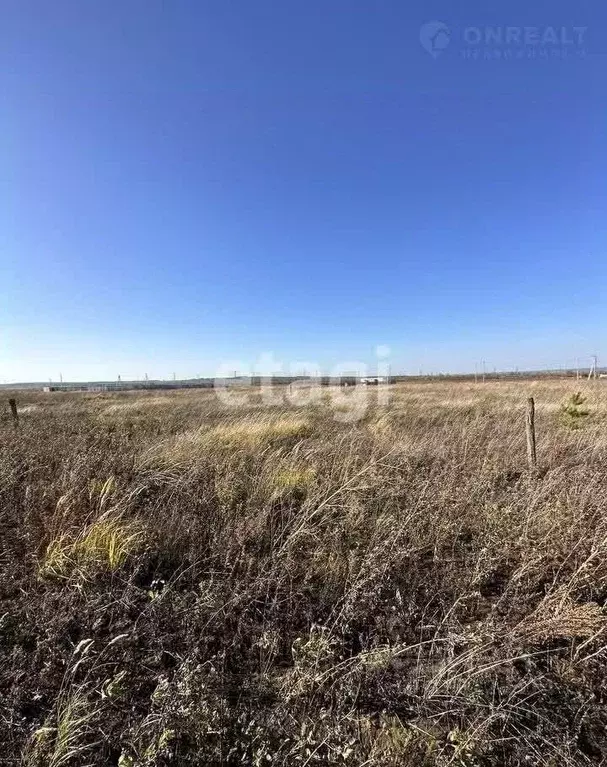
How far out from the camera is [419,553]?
10.3 feet

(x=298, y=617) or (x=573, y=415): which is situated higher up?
(x=573, y=415)

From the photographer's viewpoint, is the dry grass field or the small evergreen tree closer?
the dry grass field

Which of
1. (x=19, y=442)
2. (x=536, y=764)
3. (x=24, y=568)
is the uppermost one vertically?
(x=19, y=442)

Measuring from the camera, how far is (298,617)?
8.00ft

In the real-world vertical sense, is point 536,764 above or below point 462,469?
below

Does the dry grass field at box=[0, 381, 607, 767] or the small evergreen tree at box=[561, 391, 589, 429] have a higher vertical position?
the small evergreen tree at box=[561, 391, 589, 429]

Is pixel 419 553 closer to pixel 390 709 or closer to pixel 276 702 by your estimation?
pixel 390 709

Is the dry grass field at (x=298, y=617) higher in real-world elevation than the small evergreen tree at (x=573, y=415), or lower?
lower

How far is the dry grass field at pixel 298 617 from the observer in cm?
159

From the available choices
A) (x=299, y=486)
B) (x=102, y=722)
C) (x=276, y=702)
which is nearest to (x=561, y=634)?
(x=276, y=702)

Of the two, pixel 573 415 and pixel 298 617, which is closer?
pixel 298 617

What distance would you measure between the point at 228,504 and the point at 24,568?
1738 mm

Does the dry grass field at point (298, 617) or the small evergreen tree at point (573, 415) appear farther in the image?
the small evergreen tree at point (573, 415)

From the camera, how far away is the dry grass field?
159 centimetres
